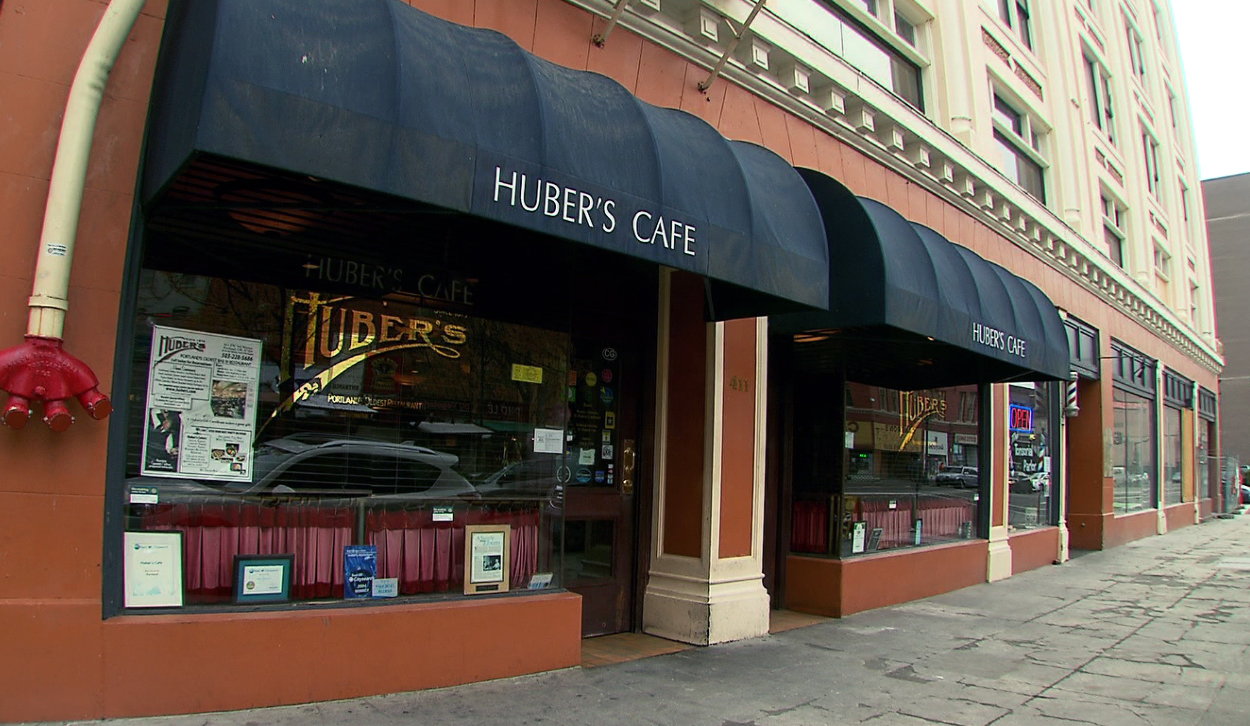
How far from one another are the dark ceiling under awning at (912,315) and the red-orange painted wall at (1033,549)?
330cm

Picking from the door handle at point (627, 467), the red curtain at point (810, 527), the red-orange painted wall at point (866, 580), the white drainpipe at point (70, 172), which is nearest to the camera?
the white drainpipe at point (70, 172)

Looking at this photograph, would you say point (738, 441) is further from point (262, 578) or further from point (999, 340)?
point (262, 578)

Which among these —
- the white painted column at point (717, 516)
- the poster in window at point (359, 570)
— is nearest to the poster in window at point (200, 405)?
the poster in window at point (359, 570)

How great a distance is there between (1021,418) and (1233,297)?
41.3m

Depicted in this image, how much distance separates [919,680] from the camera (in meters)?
5.88

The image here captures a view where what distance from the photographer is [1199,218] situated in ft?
88.1

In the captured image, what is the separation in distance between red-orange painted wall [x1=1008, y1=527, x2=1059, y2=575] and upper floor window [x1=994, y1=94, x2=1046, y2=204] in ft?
18.5

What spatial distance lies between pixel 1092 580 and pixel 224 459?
11.6 metres

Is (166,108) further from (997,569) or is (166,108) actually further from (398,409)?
(997,569)

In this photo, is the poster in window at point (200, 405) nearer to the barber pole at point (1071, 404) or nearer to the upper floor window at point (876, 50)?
the upper floor window at point (876, 50)

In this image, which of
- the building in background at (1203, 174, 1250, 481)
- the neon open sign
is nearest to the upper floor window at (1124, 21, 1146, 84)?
the neon open sign

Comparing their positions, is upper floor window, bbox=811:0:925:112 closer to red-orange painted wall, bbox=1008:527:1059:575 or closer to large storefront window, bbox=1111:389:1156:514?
red-orange painted wall, bbox=1008:527:1059:575

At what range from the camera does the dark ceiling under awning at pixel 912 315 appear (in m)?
6.60

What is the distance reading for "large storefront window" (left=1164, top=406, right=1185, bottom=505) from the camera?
70.1 ft
